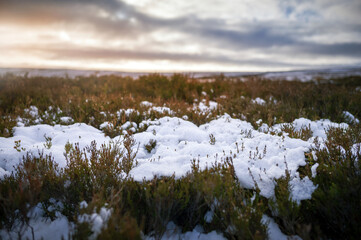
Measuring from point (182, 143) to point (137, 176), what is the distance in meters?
1.14

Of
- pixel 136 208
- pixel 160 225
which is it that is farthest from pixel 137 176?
pixel 160 225

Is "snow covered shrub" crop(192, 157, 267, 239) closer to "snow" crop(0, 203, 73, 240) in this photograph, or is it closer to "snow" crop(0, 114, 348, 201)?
"snow" crop(0, 114, 348, 201)

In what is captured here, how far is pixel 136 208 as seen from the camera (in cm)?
188

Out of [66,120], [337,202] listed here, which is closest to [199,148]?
[337,202]

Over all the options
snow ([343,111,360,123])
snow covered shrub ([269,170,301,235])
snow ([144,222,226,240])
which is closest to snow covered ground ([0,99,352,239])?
snow ([144,222,226,240])

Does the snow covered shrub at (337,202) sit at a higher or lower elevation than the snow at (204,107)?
lower

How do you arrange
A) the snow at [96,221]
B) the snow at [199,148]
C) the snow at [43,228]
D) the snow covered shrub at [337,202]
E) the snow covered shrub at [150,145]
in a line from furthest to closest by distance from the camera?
1. the snow covered shrub at [150,145]
2. the snow at [199,148]
3. the snow at [43,228]
4. the snow covered shrub at [337,202]
5. the snow at [96,221]

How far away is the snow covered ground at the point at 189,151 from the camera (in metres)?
1.93

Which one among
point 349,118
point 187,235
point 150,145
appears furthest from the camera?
point 349,118

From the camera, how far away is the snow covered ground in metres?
1.93

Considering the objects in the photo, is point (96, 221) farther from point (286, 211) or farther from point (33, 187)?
point (286, 211)

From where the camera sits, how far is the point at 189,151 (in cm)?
295

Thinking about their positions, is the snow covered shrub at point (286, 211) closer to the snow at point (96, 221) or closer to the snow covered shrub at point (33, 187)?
the snow at point (96, 221)

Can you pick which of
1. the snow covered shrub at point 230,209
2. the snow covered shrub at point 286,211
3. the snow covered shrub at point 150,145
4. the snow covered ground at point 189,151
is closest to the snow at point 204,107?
the snow covered ground at point 189,151
